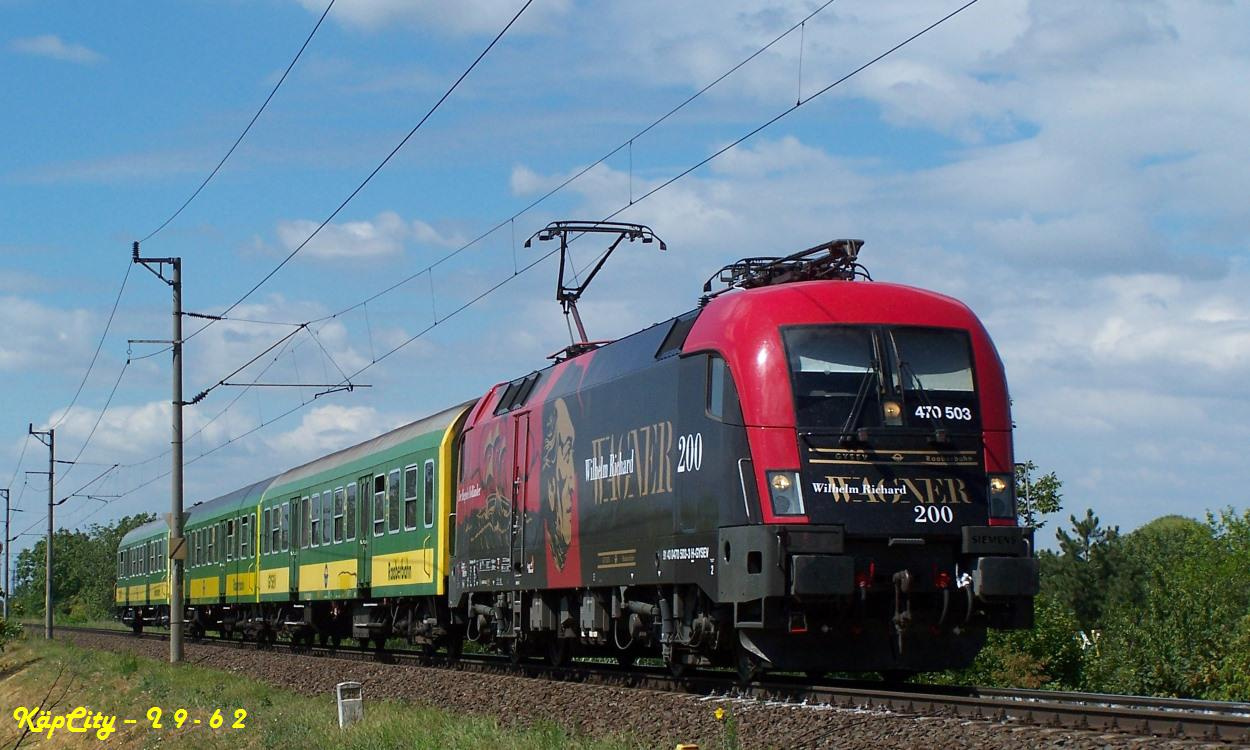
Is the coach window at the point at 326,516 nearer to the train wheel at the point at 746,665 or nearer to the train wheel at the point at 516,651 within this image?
the train wheel at the point at 516,651

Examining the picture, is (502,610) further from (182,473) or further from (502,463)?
(182,473)

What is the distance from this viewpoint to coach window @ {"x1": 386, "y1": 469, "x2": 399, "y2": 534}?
24.5 meters

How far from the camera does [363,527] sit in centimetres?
2636

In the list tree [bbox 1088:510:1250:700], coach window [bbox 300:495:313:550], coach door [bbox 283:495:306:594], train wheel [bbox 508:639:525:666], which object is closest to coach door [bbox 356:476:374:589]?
coach window [bbox 300:495:313:550]

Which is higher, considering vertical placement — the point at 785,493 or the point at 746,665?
the point at 785,493

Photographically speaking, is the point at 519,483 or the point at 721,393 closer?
the point at 721,393

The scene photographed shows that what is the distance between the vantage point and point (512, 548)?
19047mm

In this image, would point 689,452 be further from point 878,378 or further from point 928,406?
point 928,406

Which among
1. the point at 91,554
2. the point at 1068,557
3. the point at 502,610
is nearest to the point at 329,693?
the point at 502,610

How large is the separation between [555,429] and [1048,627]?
68.9 feet

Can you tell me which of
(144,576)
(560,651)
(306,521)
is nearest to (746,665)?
(560,651)

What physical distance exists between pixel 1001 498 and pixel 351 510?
16.0m

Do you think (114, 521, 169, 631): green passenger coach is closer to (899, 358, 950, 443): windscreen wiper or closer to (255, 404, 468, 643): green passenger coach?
(255, 404, 468, 643): green passenger coach

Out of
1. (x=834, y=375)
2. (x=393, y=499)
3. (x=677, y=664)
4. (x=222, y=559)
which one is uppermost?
(x=834, y=375)
